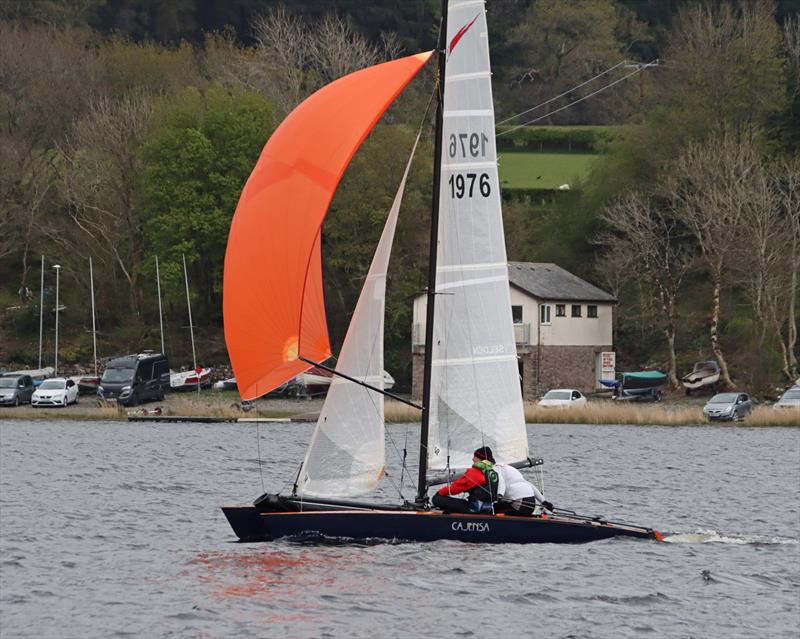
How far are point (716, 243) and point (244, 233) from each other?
46601 millimetres

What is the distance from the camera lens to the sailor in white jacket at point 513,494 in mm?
23328

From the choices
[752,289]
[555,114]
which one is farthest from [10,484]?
[555,114]

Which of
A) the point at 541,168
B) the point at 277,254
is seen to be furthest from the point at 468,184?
the point at 541,168

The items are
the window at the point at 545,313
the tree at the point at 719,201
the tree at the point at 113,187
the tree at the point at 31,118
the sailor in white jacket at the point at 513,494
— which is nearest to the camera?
the sailor in white jacket at the point at 513,494

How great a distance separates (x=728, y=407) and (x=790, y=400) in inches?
94.4

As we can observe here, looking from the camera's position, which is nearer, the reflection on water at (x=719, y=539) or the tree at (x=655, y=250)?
the reflection on water at (x=719, y=539)

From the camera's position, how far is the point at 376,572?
22.0 metres

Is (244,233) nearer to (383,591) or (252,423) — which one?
(383,591)

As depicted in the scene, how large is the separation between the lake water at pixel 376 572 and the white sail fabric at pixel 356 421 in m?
1.03

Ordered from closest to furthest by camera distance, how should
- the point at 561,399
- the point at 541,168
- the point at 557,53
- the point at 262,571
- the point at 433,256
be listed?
the point at 262,571
the point at 433,256
the point at 561,399
the point at 541,168
the point at 557,53

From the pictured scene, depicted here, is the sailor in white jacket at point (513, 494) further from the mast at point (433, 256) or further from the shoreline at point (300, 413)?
the shoreline at point (300, 413)

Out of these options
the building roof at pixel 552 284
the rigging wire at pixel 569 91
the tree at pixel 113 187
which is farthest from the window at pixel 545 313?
the rigging wire at pixel 569 91

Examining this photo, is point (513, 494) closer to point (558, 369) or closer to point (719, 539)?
point (719, 539)

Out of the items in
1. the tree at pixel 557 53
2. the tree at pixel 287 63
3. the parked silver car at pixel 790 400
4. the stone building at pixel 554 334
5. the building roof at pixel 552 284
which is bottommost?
the parked silver car at pixel 790 400
